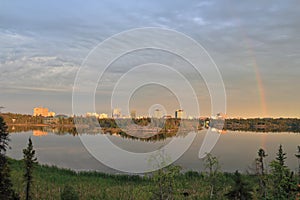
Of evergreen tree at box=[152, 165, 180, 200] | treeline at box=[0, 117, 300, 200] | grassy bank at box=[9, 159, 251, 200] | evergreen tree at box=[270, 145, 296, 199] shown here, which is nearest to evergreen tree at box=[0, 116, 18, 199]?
treeline at box=[0, 117, 300, 200]

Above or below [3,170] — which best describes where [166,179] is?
below

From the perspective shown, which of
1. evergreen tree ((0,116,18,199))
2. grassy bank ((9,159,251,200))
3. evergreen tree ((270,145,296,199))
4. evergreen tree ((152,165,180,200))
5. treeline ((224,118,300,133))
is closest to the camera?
evergreen tree ((270,145,296,199))

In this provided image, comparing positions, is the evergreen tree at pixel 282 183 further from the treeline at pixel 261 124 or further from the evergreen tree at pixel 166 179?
the treeline at pixel 261 124

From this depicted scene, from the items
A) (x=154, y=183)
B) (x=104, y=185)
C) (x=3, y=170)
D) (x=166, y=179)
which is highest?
(x=3, y=170)

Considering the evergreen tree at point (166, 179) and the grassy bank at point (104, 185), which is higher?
the evergreen tree at point (166, 179)

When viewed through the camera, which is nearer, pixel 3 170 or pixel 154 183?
pixel 3 170

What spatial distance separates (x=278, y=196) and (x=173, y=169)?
212 centimetres

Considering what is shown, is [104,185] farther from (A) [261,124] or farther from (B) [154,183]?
(A) [261,124]

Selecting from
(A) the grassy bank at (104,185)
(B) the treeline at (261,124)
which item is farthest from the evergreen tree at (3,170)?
(B) the treeline at (261,124)

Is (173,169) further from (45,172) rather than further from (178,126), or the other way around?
(178,126)

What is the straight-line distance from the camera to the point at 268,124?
103 m

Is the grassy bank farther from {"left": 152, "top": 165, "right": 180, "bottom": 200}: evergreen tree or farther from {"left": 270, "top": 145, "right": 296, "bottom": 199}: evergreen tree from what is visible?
{"left": 270, "top": 145, "right": 296, "bottom": 199}: evergreen tree

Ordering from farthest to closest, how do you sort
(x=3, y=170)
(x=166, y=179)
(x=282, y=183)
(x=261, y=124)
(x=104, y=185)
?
(x=261, y=124) → (x=104, y=185) → (x=166, y=179) → (x=3, y=170) → (x=282, y=183)

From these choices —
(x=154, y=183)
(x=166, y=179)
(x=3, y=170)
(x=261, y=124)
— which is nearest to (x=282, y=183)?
(x=166, y=179)
